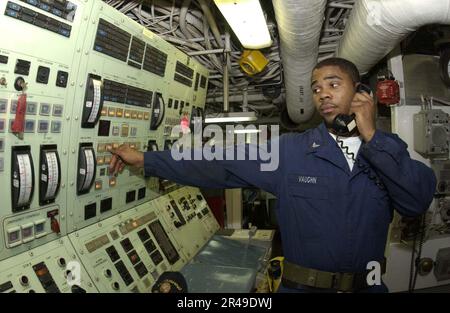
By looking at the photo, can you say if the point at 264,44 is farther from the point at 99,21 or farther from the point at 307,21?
the point at 99,21

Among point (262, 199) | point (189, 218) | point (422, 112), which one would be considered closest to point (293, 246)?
point (189, 218)

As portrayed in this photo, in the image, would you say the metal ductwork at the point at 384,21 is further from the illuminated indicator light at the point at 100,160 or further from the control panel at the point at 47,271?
the control panel at the point at 47,271

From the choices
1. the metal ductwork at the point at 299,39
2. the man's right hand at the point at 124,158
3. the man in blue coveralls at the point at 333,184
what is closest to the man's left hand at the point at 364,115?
the man in blue coveralls at the point at 333,184

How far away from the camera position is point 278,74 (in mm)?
3855

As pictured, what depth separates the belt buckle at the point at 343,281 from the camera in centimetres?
164

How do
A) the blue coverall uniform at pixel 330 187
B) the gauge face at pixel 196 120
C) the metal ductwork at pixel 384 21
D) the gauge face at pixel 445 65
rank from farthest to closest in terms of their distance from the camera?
1. the gauge face at pixel 196 120
2. the gauge face at pixel 445 65
3. the metal ductwork at pixel 384 21
4. the blue coverall uniform at pixel 330 187

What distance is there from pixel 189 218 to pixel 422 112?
2.27 m

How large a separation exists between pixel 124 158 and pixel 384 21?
5.76 feet

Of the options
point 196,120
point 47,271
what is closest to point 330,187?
point 47,271

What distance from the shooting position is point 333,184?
66.0 inches

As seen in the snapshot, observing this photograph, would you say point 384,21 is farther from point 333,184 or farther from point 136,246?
point 136,246

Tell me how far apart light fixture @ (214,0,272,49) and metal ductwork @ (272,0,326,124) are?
11cm

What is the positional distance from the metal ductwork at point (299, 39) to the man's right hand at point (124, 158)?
46.0 inches

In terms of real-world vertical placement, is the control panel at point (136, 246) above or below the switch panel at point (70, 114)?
below
